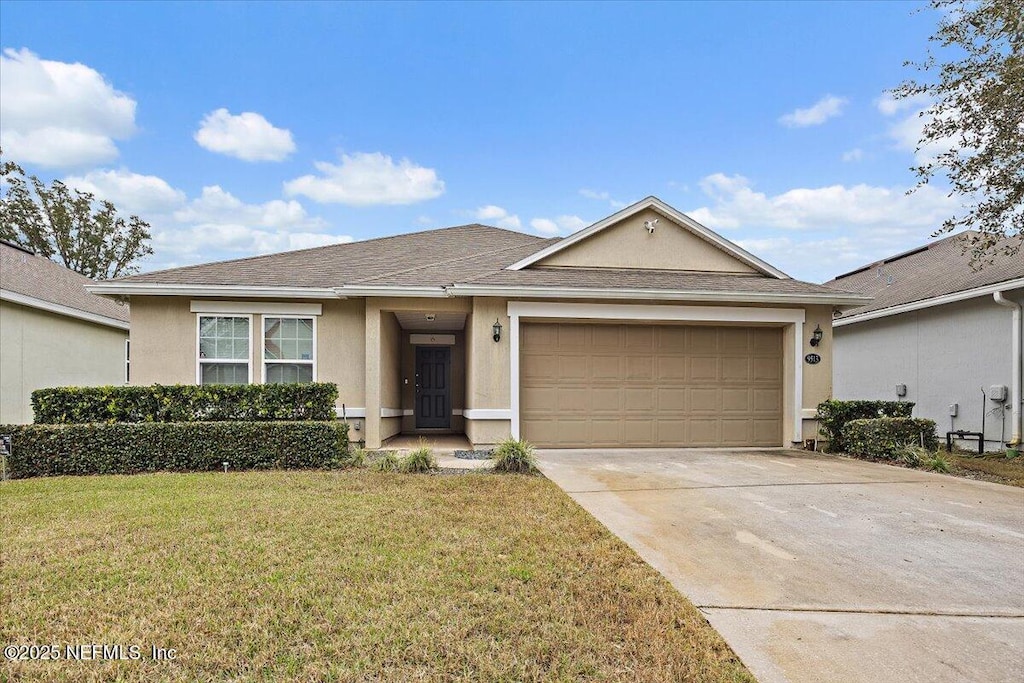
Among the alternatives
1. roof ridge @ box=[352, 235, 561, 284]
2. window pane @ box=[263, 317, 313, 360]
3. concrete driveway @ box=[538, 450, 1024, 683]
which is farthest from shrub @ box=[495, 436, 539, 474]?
window pane @ box=[263, 317, 313, 360]

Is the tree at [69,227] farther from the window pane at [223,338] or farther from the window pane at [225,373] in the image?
the window pane at [225,373]

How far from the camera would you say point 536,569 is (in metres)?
3.76

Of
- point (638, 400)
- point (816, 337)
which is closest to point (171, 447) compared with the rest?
point (638, 400)

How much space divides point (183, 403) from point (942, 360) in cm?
1447

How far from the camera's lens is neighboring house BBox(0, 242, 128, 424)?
37.6 feet

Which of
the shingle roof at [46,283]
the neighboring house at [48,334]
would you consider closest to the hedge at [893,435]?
the neighboring house at [48,334]

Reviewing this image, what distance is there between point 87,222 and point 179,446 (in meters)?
29.6

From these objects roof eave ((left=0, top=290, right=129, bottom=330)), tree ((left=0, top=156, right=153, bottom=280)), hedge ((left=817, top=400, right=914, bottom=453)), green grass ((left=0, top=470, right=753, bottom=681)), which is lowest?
green grass ((left=0, top=470, right=753, bottom=681))

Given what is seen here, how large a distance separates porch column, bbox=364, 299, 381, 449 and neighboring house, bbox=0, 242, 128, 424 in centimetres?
511

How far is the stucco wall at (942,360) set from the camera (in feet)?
35.2

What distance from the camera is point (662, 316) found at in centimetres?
995

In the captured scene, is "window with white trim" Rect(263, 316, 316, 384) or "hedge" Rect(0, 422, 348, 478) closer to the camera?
"hedge" Rect(0, 422, 348, 478)

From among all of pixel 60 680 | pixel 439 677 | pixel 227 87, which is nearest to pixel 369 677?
pixel 439 677

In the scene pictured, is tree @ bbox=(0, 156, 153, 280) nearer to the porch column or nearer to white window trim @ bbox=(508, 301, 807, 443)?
the porch column
